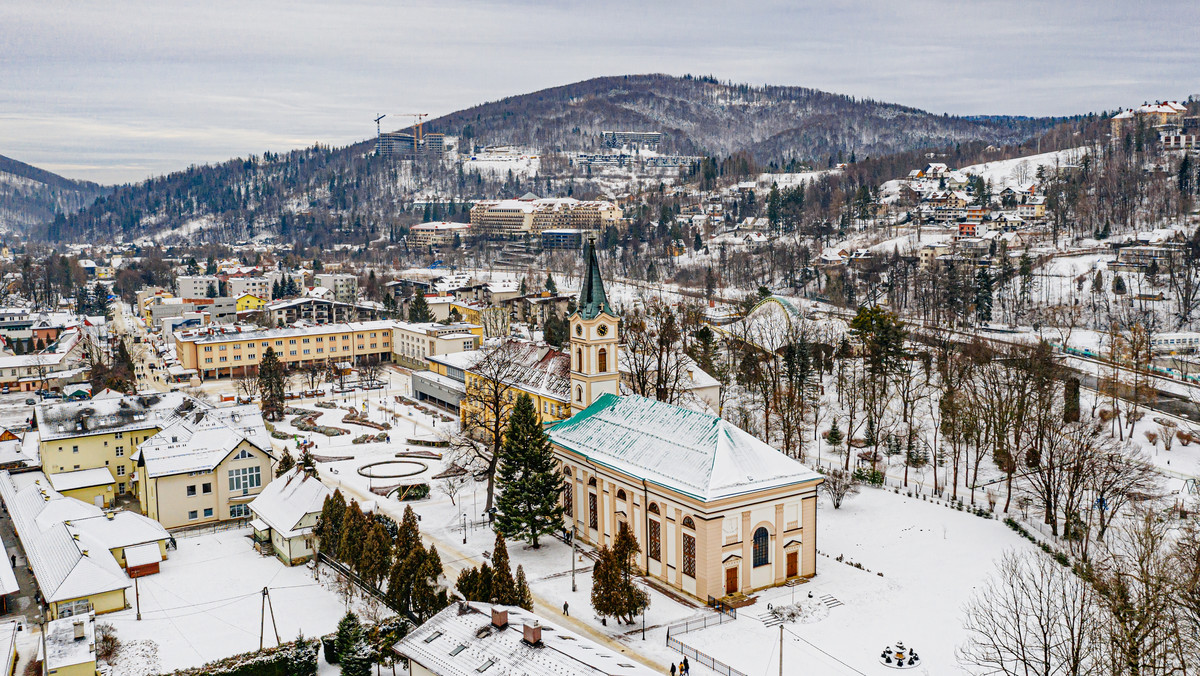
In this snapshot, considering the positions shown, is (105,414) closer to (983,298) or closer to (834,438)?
(834,438)

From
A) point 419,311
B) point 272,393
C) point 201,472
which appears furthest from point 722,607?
point 419,311

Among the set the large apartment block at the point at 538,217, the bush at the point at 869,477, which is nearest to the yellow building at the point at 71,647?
the bush at the point at 869,477

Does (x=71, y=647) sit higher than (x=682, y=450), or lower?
lower

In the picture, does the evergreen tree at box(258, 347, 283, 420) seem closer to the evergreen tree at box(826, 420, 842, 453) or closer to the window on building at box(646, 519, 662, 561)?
the evergreen tree at box(826, 420, 842, 453)

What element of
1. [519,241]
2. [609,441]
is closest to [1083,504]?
[609,441]

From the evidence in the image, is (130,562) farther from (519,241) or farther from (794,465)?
(519,241)

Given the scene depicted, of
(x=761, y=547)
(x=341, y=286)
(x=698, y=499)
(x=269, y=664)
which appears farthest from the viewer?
(x=341, y=286)
